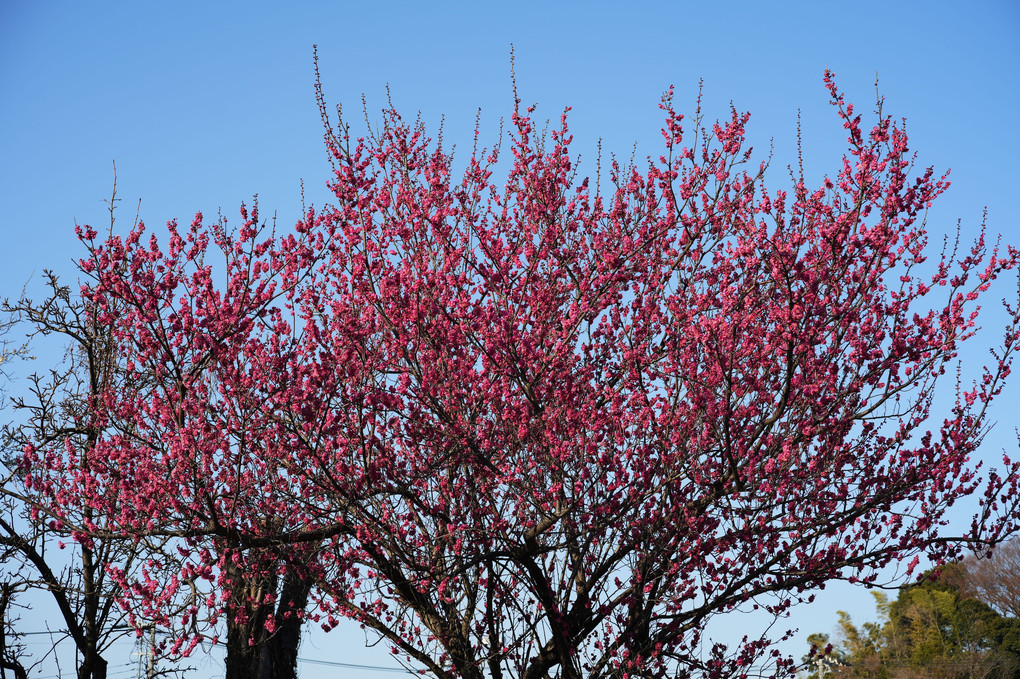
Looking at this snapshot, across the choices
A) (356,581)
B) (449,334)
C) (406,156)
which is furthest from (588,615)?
(406,156)

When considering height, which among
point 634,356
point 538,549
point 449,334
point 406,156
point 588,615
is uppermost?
point 406,156

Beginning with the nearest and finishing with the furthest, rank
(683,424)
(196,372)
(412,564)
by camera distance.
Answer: (412,564), (683,424), (196,372)

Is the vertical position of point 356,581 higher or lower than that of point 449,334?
lower

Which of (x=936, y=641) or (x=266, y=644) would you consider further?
(x=936, y=641)

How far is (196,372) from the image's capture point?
28.8ft

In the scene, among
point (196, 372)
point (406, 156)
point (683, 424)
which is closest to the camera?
point (683, 424)

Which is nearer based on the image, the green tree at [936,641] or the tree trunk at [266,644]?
the tree trunk at [266,644]

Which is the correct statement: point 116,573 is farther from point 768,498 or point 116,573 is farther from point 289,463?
point 768,498

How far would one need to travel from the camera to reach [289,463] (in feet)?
27.5

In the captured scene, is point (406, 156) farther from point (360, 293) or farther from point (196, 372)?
point (196, 372)

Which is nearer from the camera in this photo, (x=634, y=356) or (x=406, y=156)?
(x=634, y=356)

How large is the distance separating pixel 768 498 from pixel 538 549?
211 centimetres

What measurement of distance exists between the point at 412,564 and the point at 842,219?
4.84m

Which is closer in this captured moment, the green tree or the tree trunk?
the tree trunk
